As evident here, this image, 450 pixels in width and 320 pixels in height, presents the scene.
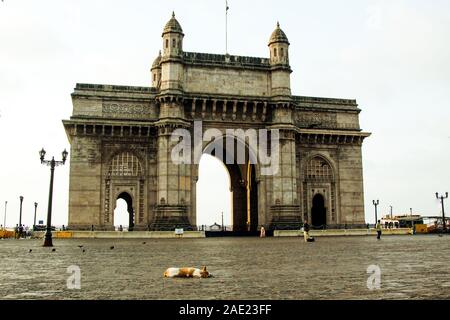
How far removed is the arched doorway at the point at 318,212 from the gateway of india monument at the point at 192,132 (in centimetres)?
55

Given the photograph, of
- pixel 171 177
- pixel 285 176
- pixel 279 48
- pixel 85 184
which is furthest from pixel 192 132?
pixel 279 48

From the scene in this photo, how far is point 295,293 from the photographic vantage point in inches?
285

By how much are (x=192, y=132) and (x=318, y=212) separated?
1431cm

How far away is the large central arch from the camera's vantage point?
1887 inches

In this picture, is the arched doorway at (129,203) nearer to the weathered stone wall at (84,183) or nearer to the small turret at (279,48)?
the weathered stone wall at (84,183)

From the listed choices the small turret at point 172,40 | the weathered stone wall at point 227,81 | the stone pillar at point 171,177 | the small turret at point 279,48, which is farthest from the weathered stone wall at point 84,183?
the small turret at point 279,48

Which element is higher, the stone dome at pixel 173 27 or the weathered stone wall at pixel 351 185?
the stone dome at pixel 173 27

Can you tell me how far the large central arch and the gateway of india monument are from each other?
2.11m

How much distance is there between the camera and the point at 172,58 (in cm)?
4200

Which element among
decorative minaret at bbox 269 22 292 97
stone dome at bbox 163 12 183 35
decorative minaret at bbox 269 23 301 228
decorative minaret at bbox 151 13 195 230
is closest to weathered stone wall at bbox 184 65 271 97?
decorative minaret at bbox 269 22 292 97

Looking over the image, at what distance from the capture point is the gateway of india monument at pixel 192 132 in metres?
41.0

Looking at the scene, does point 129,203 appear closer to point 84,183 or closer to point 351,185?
point 84,183
